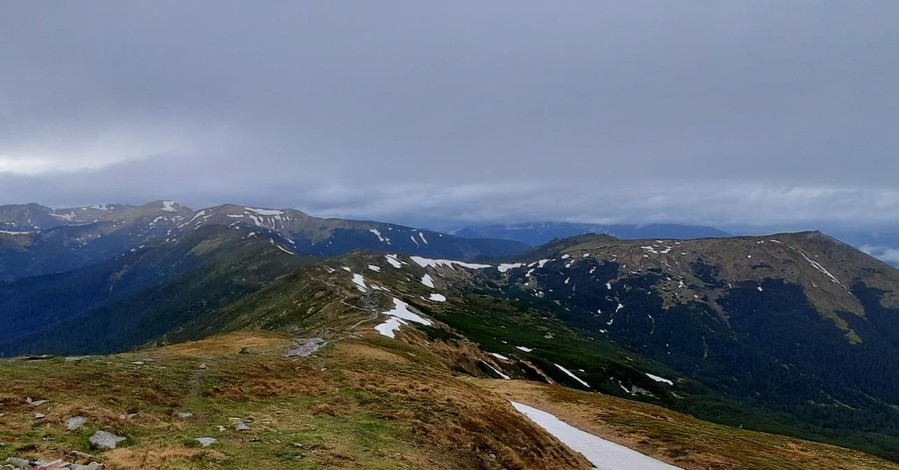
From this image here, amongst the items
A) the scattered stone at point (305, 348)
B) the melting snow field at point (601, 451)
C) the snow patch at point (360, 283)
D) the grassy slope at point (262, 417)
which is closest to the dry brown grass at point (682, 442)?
the melting snow field at point (601, 451)

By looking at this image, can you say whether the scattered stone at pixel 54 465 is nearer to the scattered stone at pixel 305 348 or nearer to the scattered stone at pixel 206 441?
the scattered stone at pixel 206 441

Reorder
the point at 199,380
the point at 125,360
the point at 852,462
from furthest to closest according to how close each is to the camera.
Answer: the point at 852,462
the point at 125,360
the point at 199,380

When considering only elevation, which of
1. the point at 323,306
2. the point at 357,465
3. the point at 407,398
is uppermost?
the point at 357,465

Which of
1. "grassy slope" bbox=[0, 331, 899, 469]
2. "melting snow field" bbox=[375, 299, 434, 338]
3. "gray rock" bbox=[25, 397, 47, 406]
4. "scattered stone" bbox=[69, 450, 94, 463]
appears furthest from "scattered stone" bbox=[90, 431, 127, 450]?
"melting snow field" bbox=[375, 299, 434, 338]

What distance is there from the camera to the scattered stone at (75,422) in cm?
2198

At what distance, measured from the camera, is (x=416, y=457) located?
79.2ft

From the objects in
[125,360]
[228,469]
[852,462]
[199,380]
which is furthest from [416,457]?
[852,462]

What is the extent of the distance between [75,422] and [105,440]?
278cm

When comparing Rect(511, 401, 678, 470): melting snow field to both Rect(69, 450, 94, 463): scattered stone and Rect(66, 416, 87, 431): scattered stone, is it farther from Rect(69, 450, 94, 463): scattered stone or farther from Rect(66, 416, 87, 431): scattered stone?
Rect(66, 416, 87, 431): scattered stone

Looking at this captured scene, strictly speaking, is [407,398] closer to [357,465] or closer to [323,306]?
[357,465]

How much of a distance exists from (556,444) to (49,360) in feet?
131

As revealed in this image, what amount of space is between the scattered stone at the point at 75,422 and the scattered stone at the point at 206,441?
17.7 ft

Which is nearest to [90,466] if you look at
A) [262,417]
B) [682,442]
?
[262,417]

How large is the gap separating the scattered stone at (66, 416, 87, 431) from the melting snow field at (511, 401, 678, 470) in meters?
31.3
